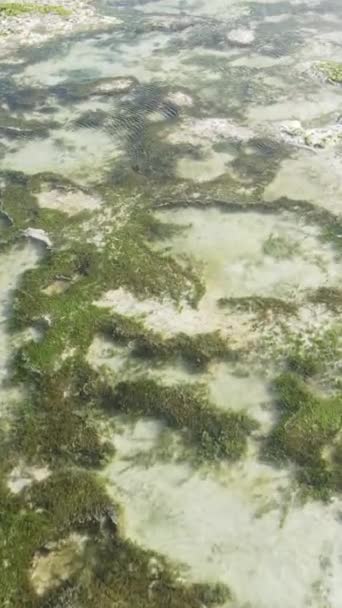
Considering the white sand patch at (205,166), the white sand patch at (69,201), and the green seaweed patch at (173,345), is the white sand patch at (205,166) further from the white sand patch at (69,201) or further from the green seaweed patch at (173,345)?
the green seaweed patch at (173,345)

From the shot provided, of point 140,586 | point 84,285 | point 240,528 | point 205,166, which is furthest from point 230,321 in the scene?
point 205,166

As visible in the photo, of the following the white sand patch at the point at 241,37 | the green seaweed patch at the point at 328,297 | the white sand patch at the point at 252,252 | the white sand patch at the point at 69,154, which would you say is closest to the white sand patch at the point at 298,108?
the white sand patch at the point at 69,154

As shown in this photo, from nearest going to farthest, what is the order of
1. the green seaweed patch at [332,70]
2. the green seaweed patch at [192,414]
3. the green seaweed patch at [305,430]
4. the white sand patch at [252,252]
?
the green seaweed patch at [305,430] → the green seaweed patch at [192,414] → the white sand patch at [252,252] → the green seaweed patch at [332,70]

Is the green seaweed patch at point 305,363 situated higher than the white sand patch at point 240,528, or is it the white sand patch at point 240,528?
the green seaweed patch at point 305,363

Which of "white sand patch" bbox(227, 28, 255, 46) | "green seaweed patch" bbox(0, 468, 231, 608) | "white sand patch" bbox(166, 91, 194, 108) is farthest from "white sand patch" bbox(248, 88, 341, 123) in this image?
"green seaweed patch" bbox(0, 468, 231, 608)

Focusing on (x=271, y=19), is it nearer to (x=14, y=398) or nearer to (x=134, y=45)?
(x=134, y=45)

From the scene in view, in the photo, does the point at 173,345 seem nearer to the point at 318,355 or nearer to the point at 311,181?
the point at 318,355
